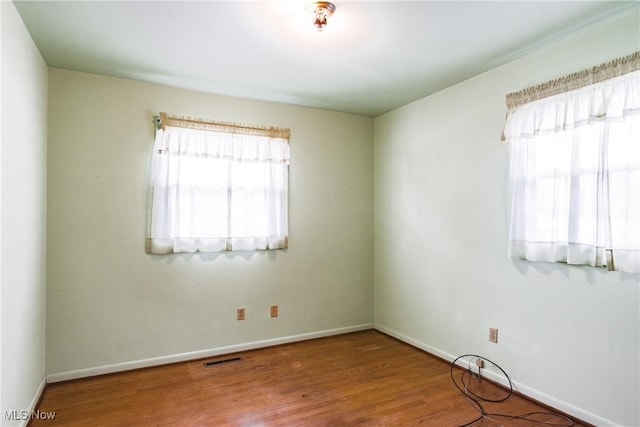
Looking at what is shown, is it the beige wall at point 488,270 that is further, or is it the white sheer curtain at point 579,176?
the beige wall at point 488,270

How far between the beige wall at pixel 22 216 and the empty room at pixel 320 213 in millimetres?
26

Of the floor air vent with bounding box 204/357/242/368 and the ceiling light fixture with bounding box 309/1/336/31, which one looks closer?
the ceiling light fixture with bounding box 309/1/336/31

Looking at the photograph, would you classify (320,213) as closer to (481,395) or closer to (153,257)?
A: (153,257)

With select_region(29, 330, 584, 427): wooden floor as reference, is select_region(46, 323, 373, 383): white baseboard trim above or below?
above

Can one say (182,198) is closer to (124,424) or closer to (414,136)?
(124,424)

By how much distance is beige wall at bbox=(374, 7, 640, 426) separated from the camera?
85.9 inches

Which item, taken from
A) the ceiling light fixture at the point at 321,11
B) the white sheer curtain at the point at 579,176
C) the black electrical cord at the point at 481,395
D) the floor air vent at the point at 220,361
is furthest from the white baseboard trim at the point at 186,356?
the ceiling light fixture at the point at 321,11

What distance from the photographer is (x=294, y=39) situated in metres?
2.40

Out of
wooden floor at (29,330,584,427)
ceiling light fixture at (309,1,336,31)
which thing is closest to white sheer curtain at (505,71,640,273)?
wooden floor at (29,330,584,427)

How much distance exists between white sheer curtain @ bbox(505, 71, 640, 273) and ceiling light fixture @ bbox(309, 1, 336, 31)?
1.58 meters

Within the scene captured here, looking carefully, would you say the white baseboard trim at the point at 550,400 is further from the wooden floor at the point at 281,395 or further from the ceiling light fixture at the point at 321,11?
the ceiling light fixture at the point at 321,11

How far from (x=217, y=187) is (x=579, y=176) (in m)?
2.81

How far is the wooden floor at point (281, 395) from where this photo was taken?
2.32 m

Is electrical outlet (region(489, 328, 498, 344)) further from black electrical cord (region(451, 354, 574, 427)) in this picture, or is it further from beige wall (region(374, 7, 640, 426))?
black electrical cord (region(451, 354, 574, 427))
